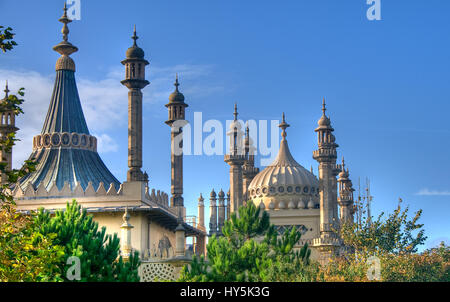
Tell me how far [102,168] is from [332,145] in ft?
54.1

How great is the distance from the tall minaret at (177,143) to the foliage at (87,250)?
15.4 meters

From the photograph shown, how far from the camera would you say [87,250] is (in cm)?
2958

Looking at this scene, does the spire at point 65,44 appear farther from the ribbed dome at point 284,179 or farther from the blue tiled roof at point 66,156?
the ribbed dome at point 284,179

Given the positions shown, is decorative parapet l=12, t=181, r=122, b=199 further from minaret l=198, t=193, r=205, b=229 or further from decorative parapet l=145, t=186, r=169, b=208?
minaret l=198, t=193, r=205, b=229

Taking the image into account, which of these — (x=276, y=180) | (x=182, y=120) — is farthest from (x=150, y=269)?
(x=276, y=180)

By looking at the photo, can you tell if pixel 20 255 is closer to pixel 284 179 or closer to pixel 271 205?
pixel 271 205

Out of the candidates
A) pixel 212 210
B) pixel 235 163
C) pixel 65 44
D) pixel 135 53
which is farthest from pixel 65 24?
pixel 212 210

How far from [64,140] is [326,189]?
18221 millimetres

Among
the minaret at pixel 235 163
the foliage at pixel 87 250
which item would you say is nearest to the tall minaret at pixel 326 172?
the minaret at pixel 235 163

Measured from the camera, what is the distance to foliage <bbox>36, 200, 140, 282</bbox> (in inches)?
1110

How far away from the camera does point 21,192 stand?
4128 centimetres

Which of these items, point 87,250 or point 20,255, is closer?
point 20,255
